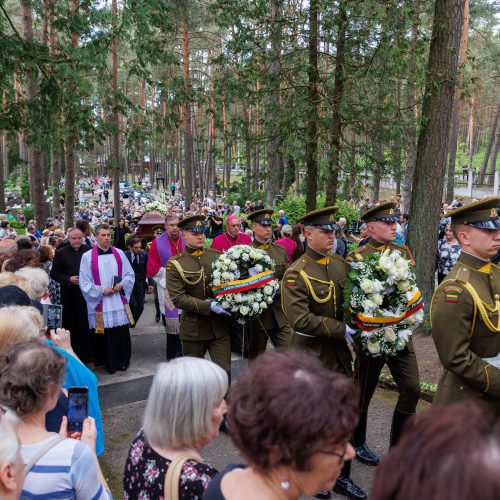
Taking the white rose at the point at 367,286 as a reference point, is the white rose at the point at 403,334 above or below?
below

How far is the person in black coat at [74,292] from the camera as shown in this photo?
816cm

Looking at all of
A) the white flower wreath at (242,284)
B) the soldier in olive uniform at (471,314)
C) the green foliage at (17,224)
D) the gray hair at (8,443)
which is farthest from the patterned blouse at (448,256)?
the green foliage at (17,224)

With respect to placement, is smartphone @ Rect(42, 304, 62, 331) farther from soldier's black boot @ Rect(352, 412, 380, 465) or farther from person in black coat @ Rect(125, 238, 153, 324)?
person in black coat @ Rect(125, 238, 153, 324)

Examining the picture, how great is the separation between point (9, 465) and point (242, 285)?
4027mm

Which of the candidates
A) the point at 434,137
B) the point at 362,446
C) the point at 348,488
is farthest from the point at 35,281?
the point at 434,137

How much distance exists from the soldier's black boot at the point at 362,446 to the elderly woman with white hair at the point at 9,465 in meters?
3.48

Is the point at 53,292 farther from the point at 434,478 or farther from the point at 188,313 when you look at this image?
the point at 434,478

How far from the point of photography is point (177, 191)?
2522 inches

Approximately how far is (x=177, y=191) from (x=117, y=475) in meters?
60.1

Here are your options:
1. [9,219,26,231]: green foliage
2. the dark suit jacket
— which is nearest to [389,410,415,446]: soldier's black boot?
the dark suit jacket

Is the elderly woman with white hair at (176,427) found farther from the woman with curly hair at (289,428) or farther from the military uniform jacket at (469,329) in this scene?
the military uniform jacket at (469,329)

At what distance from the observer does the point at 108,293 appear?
307 inches

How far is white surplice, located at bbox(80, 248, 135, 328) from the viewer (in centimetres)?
776

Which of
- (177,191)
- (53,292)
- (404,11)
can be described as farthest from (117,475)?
(177,191)
